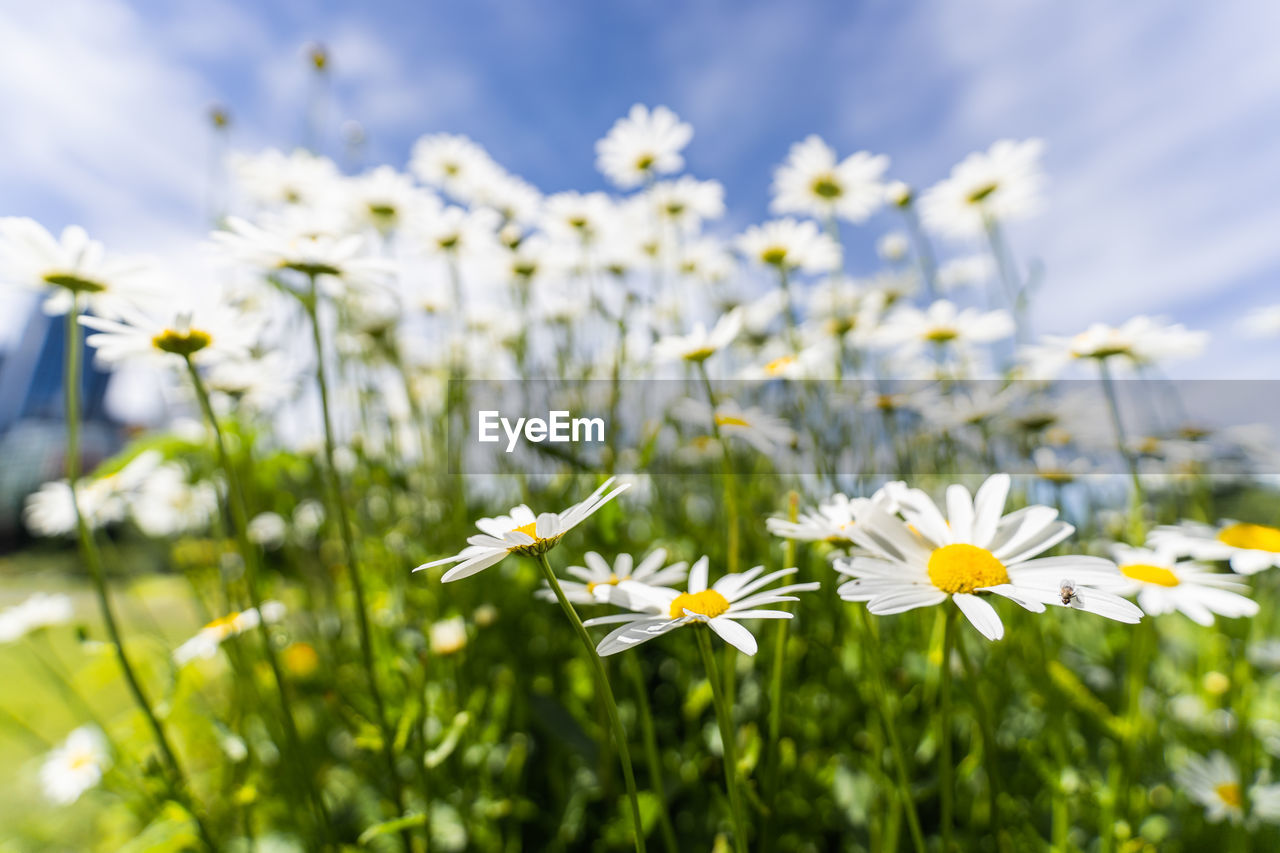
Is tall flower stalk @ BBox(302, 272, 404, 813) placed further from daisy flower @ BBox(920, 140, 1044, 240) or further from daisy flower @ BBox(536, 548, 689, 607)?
daisy flower @ BBox(920, 140, 1044, 240)

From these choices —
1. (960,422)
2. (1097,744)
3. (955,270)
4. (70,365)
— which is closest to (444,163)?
(70,365)

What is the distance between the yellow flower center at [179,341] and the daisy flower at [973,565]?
565mm

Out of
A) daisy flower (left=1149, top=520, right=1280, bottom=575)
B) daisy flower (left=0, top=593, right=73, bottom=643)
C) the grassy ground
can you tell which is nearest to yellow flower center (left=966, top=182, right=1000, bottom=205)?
daisy flower (left=1149, top=520, right=1280, bottom=575)

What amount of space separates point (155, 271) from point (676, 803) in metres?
0.89

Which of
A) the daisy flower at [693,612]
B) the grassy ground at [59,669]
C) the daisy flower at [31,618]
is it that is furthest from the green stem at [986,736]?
the daisy flower at [31,618]

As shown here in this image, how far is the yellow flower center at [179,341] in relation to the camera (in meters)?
0.53

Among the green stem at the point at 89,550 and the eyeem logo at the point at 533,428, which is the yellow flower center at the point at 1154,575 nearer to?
the eyeem logo at the point at 533,428

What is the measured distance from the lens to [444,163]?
1547 mm

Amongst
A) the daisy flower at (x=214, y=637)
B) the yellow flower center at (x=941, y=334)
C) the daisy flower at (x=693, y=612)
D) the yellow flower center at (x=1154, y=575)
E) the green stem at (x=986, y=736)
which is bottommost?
the green stem at (x=986, y=736)

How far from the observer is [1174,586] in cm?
52

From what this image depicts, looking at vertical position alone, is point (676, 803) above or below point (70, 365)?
below

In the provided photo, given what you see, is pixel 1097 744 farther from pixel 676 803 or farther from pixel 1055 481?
pixel 676 803

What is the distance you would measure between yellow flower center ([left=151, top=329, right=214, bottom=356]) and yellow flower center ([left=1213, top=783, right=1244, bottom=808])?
124 centimetres

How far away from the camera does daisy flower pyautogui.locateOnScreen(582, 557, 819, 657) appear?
1.00 feet
